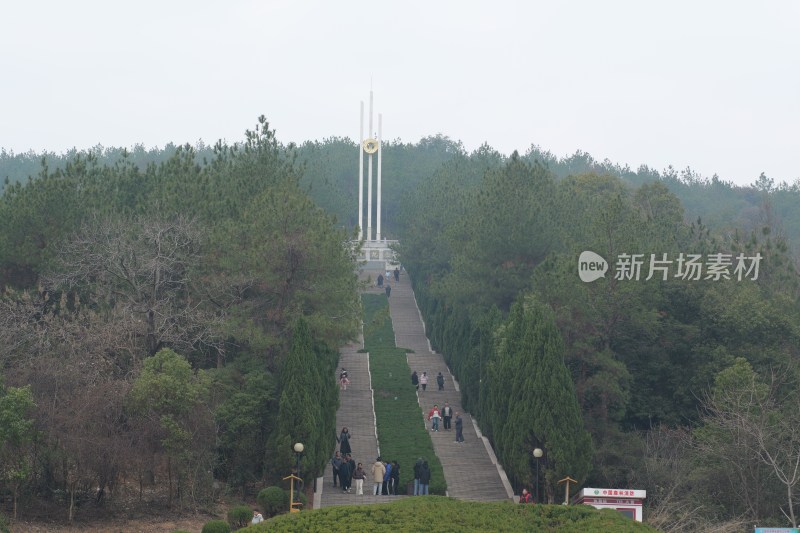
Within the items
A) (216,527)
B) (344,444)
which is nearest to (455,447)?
(344,444)

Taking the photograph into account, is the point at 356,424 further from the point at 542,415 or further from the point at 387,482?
the point at 542,415

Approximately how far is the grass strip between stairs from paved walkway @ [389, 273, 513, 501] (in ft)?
1.10

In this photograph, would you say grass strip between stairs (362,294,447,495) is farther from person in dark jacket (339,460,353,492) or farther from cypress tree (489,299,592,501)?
cypress tree (489,299,592,501)

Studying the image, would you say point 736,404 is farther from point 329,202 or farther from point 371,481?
point 329,202

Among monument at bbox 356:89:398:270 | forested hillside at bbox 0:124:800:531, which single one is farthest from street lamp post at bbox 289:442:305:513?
monument at bbox 356:89:398:270

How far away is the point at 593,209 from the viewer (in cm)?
4538

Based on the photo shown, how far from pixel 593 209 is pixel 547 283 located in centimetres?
1274

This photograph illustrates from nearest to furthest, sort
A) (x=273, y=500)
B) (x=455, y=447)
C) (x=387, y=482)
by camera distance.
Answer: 1. (x=273, y=500)
2. (x=387, y=482)
3. (x=455, y=447)

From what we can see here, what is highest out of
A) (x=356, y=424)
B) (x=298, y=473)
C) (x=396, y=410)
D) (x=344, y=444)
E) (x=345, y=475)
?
(x=396, y=410)

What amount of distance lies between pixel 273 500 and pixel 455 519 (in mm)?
6616
